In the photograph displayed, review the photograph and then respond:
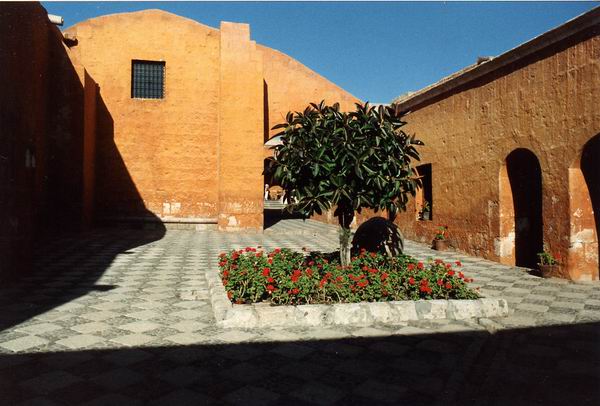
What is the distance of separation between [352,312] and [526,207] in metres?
6.33

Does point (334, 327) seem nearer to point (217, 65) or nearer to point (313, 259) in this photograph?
point (313, 259)

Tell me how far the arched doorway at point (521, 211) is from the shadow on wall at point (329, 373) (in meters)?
5.19

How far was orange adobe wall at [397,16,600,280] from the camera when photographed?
7301mm

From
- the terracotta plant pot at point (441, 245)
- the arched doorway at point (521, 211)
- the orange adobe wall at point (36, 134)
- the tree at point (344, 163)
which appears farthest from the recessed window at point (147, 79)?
the arched doorway at point (521, 211)

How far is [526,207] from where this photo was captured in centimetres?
931

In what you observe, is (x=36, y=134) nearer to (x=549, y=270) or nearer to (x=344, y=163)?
(x=344, y=163)

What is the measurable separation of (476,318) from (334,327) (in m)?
1.72

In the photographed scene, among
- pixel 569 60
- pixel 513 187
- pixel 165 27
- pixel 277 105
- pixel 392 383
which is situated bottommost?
pixel 392 383

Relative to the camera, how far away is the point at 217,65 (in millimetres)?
16453

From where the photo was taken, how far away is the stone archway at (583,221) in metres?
7.39

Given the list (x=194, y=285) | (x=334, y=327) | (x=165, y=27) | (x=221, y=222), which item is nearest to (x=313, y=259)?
(x=194, y=285)

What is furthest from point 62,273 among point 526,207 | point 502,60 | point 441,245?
point 502,60

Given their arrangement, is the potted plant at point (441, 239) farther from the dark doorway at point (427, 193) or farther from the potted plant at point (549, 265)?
the potted plant at point (549, 265)

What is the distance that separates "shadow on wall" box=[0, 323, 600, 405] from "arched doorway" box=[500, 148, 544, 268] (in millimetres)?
5186
